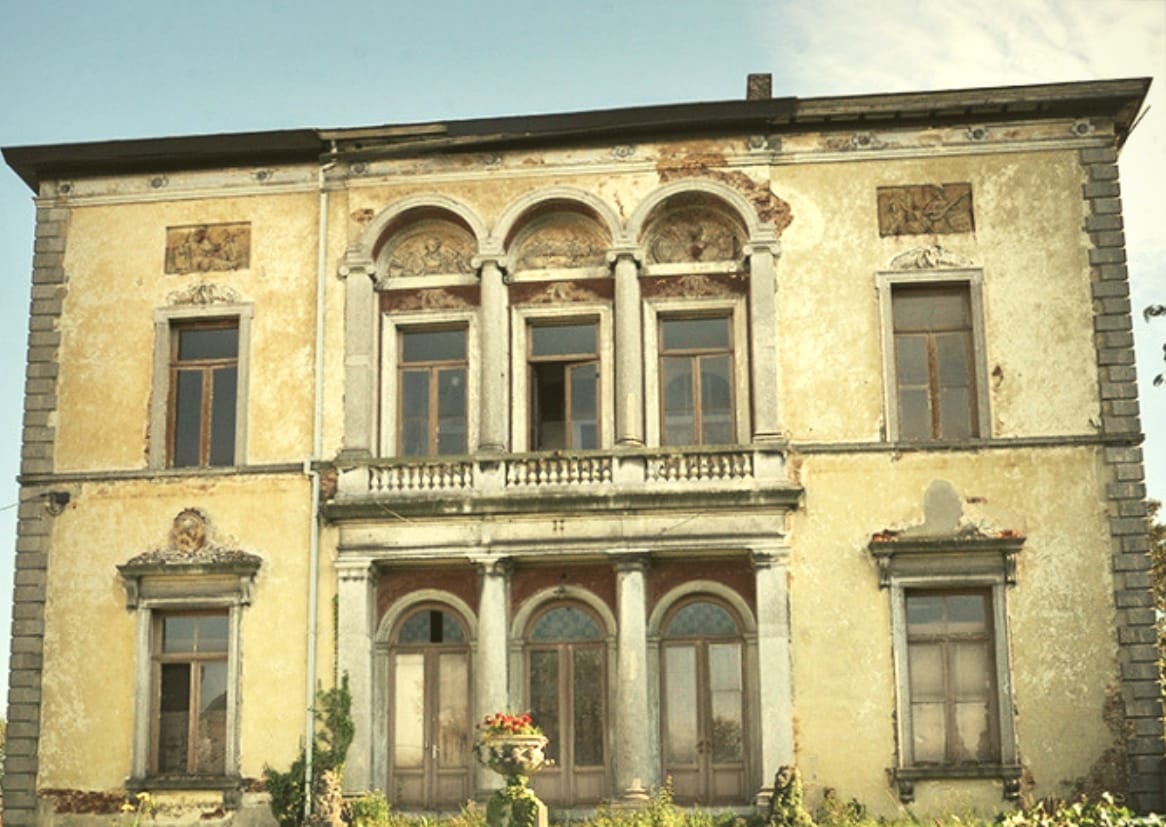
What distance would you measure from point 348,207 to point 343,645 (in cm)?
605

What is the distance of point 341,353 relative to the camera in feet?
71.6

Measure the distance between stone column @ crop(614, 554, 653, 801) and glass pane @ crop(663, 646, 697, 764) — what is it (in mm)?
545

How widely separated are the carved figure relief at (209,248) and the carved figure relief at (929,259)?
893 centimetres

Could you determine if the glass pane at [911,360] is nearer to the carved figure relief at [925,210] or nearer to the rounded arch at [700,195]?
the carved figure relief at [925,210]

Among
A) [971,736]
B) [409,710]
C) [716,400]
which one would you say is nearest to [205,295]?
[409,710]

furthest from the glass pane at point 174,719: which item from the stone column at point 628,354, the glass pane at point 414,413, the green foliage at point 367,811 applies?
the stone column at point 628,354

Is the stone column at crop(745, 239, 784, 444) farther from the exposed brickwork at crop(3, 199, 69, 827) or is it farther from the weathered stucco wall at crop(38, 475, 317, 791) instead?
the exposed brickwork at crop(3, 199, 69, 827)

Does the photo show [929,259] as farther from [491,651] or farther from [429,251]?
[491,651]

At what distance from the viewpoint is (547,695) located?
69.6 feet

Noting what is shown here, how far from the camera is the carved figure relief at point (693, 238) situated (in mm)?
21891

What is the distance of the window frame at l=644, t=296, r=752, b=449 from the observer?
21328 mm

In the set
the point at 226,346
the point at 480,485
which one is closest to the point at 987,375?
the point at 480,485

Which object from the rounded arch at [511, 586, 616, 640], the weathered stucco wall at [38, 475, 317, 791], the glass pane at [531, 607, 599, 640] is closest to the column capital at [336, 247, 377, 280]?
the weathered stucco wall at [38, 475, 317, 791]

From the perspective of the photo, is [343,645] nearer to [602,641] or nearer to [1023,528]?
[602,641]
